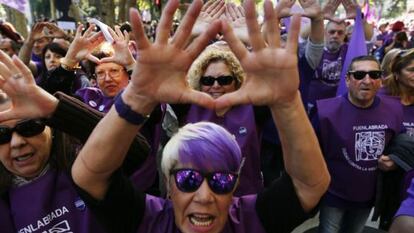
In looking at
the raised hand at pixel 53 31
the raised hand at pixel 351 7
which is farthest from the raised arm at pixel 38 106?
the raised hand at pixel 351 7

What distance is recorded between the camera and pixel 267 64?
4.27ft

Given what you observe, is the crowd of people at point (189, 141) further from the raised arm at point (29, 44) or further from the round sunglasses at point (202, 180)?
the raised arm at point (29, 44)

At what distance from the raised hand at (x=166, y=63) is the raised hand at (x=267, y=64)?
0.09 m

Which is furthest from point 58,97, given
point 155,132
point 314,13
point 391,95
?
point 391,95

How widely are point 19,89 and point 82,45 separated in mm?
1472

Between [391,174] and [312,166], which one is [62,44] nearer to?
[391,174]

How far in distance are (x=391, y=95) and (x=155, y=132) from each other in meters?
1.97

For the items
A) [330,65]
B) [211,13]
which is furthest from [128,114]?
[330,65]

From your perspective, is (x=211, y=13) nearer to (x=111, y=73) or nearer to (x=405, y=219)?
(x=111, y=73)

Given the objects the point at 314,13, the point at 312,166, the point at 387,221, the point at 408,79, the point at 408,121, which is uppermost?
the point at 314,13

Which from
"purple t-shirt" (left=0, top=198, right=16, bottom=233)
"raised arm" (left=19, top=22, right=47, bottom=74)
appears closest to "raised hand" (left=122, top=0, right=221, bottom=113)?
"purple t-shirt" (left=0, top=198, right=16, bottom=233)

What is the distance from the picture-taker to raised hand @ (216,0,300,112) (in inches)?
50.9

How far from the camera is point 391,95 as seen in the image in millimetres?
3557

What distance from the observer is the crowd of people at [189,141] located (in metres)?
1.32
